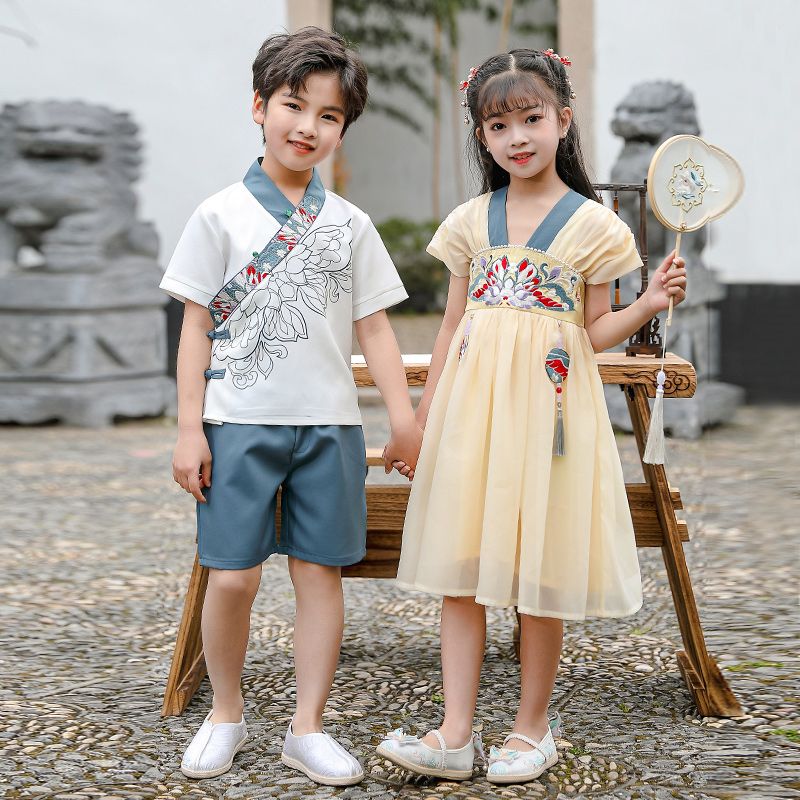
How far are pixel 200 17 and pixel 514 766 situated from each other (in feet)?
17.1

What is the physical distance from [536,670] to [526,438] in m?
0.41

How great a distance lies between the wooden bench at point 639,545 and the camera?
2316 millimetres

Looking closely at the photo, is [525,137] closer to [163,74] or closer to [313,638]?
[313,638]

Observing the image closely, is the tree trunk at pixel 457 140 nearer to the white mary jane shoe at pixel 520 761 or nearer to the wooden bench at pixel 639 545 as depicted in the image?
the wooden bench at pixel 639 545

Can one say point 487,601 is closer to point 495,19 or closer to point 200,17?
point 200,17

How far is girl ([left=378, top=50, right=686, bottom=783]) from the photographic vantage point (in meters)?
2.01

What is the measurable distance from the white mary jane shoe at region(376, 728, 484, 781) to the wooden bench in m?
0.42

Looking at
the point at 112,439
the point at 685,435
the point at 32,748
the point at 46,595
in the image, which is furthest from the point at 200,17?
the point at 32,748

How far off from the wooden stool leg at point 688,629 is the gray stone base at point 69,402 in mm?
4216

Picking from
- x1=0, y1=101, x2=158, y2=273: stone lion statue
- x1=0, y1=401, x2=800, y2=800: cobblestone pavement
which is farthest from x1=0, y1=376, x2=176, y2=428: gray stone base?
x1=0, y1=401, x2=800, y2=800: cobblestone pavement

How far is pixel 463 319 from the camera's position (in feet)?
7.02

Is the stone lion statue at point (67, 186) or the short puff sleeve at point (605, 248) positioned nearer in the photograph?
the short puff sleeve at point (605, 248)

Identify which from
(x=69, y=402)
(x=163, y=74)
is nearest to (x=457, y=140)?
(x=163, y=74)

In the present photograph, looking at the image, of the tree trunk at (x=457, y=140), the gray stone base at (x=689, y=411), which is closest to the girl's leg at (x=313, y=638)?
the gray stone base at (x=689, y=411)
